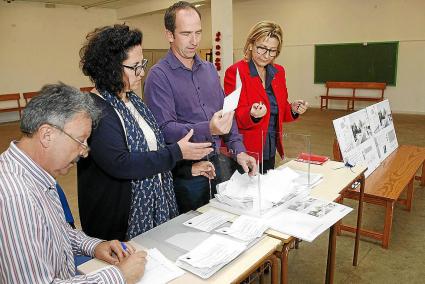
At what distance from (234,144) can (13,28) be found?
8.70 m

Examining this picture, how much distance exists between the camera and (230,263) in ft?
4.05

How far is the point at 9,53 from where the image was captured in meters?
8.62

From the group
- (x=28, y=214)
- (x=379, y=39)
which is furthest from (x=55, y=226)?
(x=379, y=39)

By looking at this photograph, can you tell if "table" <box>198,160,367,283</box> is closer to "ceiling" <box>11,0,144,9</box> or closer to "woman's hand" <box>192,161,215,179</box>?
"woman's hand" <box>192,161,215,179</box>

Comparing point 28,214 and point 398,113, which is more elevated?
point 28,214

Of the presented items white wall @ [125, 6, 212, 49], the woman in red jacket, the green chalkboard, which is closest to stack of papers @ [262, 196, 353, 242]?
the woman in red jacket

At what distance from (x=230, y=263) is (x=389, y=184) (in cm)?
197

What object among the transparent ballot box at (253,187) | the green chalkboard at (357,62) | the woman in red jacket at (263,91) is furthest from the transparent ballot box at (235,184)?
the green chalkboard at (357,62)

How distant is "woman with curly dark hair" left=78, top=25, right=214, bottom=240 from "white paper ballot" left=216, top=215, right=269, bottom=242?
0.33m

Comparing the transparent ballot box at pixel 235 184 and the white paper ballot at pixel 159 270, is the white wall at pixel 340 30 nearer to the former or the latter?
the transparent ballot box at pixel 235 184

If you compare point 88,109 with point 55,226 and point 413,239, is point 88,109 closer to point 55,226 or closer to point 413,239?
point 55,226

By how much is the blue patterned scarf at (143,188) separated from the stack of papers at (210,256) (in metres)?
0.34

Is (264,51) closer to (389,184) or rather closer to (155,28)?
(389,184)

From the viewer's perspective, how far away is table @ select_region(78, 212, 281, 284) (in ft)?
3.82
